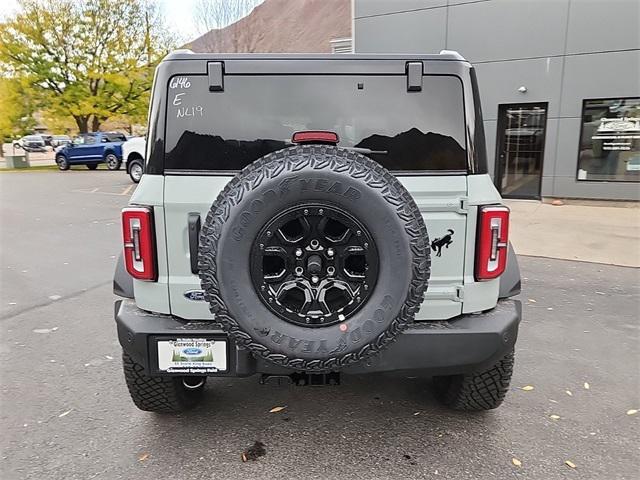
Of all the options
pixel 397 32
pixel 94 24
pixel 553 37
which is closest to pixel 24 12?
pixel 94 24

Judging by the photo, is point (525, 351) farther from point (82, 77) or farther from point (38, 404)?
point (82, 77)

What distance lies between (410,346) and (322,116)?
1221 millimetres

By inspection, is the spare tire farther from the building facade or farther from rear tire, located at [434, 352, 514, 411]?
the building facade

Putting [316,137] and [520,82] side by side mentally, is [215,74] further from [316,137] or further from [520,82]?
[520,82]

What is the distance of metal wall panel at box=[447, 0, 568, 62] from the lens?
462 inches

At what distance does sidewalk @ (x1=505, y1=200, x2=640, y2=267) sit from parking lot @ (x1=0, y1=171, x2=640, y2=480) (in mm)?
2675

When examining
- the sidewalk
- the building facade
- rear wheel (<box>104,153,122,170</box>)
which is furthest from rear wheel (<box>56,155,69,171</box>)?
the sidewalk

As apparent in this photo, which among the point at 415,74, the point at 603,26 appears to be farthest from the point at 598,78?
the point at 415,74

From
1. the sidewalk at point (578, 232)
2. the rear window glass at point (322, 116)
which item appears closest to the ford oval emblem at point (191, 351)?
the rear window glass at point (322, 116)

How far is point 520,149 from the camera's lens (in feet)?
42.1

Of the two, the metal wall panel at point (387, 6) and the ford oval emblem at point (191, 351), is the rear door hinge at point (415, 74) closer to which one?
the ford oval emblem at point (191, 351)

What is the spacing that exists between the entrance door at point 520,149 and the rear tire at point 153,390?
11538 mm

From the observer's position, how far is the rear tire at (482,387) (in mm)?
2947

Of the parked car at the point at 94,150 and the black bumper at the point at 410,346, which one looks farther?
the parked car at the point at 94,150
